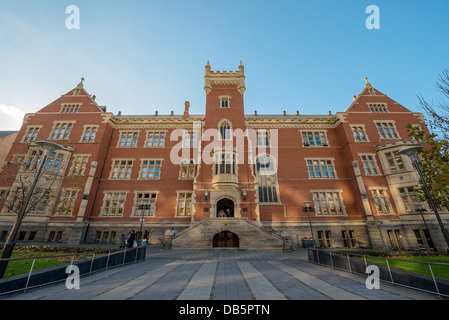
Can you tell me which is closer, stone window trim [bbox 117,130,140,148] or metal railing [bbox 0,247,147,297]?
metal railing [bbox 0,247,147,297]

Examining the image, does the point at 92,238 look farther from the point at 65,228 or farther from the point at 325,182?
the point at 325,182

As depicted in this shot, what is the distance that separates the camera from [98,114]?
26047mm

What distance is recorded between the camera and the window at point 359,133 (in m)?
24.3

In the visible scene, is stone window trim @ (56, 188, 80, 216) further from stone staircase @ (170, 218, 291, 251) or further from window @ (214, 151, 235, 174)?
window @ (214, 151, 235, 174)

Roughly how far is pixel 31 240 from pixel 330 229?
107ft

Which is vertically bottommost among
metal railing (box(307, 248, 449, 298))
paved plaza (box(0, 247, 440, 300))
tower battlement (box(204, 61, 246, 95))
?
paved plaza (box(0, 247, 440, 300))

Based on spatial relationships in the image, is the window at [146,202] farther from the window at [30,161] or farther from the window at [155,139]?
the window at [30,161]

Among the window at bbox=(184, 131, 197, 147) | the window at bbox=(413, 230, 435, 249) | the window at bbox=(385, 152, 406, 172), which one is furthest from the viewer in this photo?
the window at bbox=(184, 131, 197, 147)

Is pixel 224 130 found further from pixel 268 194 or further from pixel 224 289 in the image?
pixel 224 289

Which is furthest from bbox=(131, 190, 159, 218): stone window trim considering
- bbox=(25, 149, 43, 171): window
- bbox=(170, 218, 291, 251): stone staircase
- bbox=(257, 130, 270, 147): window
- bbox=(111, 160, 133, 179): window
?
bbox=(257, 130, 270, 147): window

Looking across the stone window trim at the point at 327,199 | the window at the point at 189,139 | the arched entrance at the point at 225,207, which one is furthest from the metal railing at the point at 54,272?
the stone window trim at the point at 327,199

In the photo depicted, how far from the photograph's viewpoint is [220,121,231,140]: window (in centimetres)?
2410

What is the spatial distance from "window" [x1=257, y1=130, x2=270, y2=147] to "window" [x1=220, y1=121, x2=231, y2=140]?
4477 millimetres

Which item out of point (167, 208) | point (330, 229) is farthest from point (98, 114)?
point (330, 229)
